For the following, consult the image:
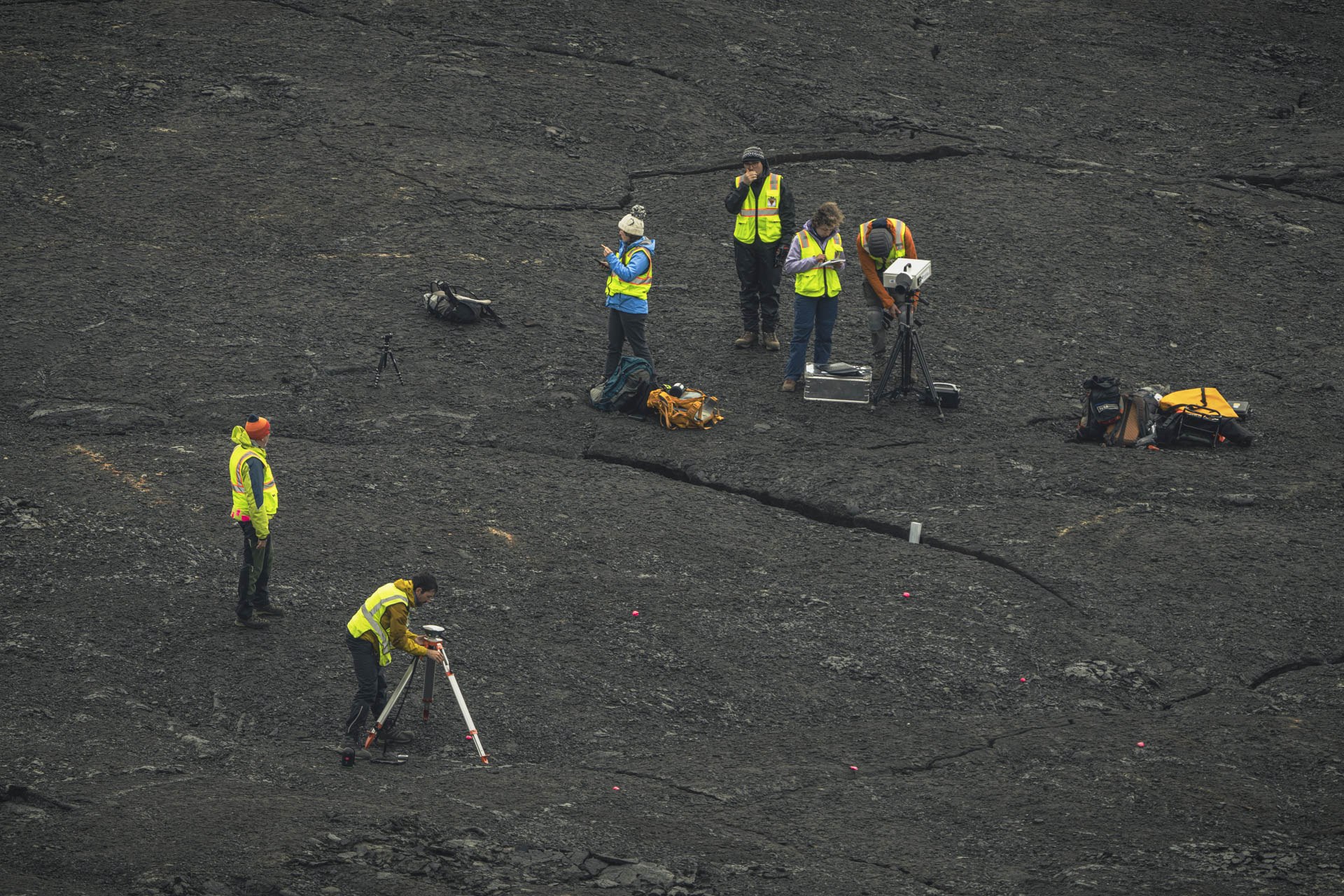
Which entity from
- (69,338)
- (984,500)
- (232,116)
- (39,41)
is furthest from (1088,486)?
(39,41)

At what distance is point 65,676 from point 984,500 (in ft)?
24.0

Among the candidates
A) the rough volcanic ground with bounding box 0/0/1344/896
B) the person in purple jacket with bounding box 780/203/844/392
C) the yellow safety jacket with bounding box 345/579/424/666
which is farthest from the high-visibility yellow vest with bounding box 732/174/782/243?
the yellow safety jacket with bounding box 345/579/424/666

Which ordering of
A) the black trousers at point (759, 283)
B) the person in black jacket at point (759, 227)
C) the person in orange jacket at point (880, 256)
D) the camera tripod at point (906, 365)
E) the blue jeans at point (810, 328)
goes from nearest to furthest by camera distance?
the camera tripod at point (906, 365)
the blue jeans at point (810, 328)
the person in orange jacket at point (880, 256)
the person in black jacket at point (759, 227)
the black trousers at point (759, 283)

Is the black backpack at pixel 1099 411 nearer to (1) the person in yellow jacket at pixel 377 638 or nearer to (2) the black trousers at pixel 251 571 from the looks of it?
(1) the person in yellow jacket at pixel 377 638

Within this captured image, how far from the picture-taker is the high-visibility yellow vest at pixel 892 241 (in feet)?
42.9

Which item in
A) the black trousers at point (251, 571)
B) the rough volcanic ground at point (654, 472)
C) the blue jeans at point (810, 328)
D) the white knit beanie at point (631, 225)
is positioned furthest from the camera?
the blue jeans at point (810, 328)

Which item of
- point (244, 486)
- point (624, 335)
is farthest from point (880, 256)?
point (244, 486)

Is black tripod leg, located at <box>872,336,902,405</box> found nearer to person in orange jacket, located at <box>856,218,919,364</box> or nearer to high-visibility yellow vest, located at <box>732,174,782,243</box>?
person in orange jacket, located at <box>856,218,919,364</box>

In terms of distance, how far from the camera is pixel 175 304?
43.9ft

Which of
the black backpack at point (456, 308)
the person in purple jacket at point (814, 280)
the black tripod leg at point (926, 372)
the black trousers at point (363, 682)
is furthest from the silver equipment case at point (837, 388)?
the black trousers at point (363, 682)

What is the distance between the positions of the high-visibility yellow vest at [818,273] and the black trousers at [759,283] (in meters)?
0.62

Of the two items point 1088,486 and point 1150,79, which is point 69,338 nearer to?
point 1088,486

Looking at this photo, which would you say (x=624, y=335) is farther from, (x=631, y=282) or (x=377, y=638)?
(x=377, y=638)

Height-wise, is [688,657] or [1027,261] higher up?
[1027,261]
